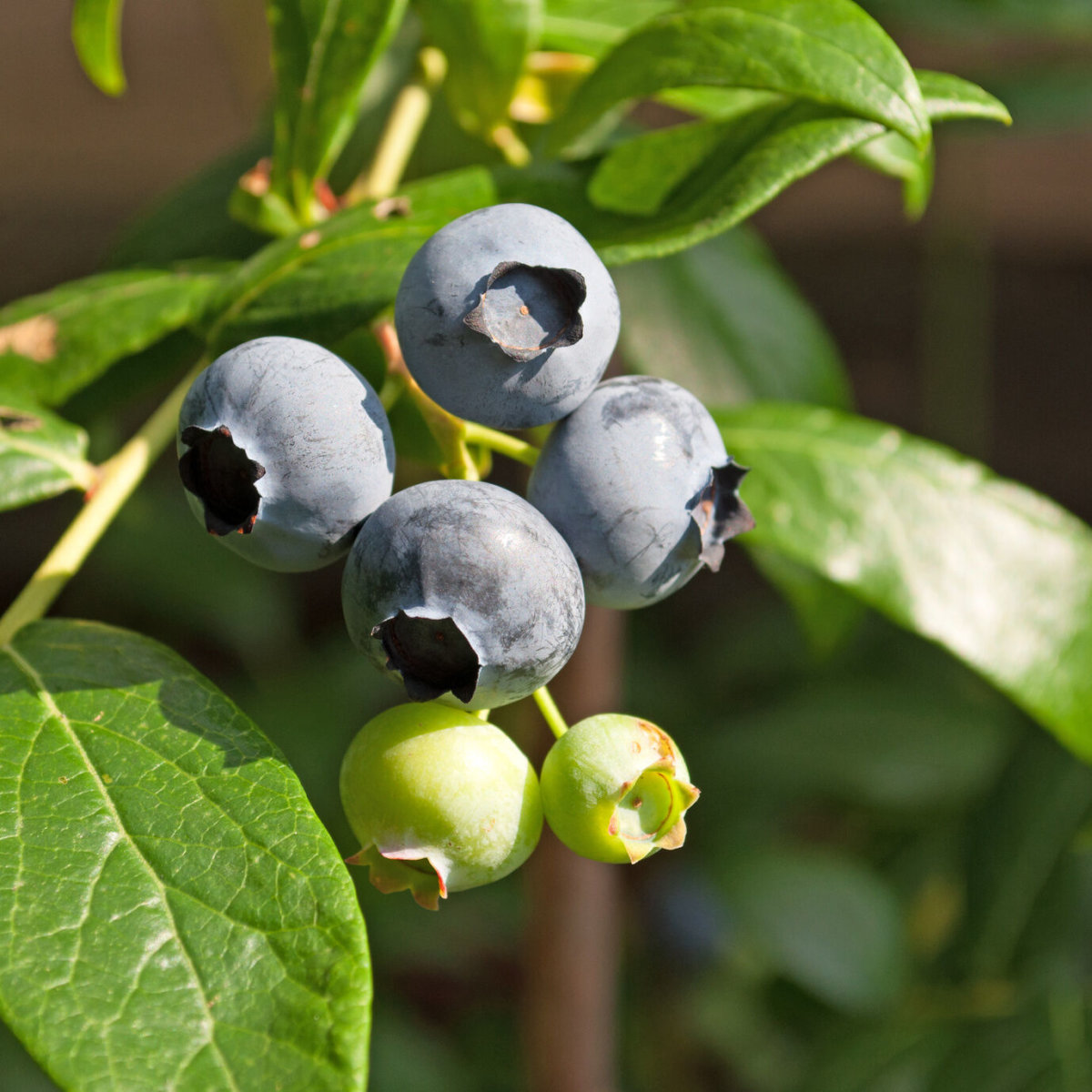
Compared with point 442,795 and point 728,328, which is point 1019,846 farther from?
point 442,795

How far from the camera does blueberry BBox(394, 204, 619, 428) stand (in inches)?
17.6

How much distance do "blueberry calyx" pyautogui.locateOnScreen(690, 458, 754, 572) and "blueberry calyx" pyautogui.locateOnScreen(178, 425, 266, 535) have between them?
191mm

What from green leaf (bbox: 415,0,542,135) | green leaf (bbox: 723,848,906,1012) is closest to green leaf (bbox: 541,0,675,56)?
green leaf (bbox: 415,0,542,135)

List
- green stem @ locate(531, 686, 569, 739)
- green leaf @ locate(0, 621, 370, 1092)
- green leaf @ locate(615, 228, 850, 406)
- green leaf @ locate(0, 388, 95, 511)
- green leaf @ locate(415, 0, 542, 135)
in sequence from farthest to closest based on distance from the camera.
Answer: green leaf @ locate(615, 228, 850, 406) < green leaf @ locate(415, 0, 542, 135) < green leaf @ locate(0, 388, 95, 511) < green stem @ locate(531, 686, 569, 739) < green leaf @ locate(0, 621, 370, 1092)

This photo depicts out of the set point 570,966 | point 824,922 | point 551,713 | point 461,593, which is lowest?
point 824,922

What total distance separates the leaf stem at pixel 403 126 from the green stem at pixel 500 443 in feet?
1.07

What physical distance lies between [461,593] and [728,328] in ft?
2.33

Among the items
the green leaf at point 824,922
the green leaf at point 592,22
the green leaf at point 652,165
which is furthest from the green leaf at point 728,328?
the green leaf at point 824,922

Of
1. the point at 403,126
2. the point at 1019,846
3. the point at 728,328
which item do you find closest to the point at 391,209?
the point at 403,126

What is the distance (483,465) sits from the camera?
57cm

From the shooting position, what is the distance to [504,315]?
0.45m

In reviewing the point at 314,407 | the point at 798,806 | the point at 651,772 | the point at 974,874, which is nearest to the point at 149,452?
the point at 314,407

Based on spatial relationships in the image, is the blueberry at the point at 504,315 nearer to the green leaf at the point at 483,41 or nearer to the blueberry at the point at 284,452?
the blueberry at the point at 284,452

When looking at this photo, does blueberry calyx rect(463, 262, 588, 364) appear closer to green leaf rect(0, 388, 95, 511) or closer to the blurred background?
green leaf rect(0, 388, 95, 511)
